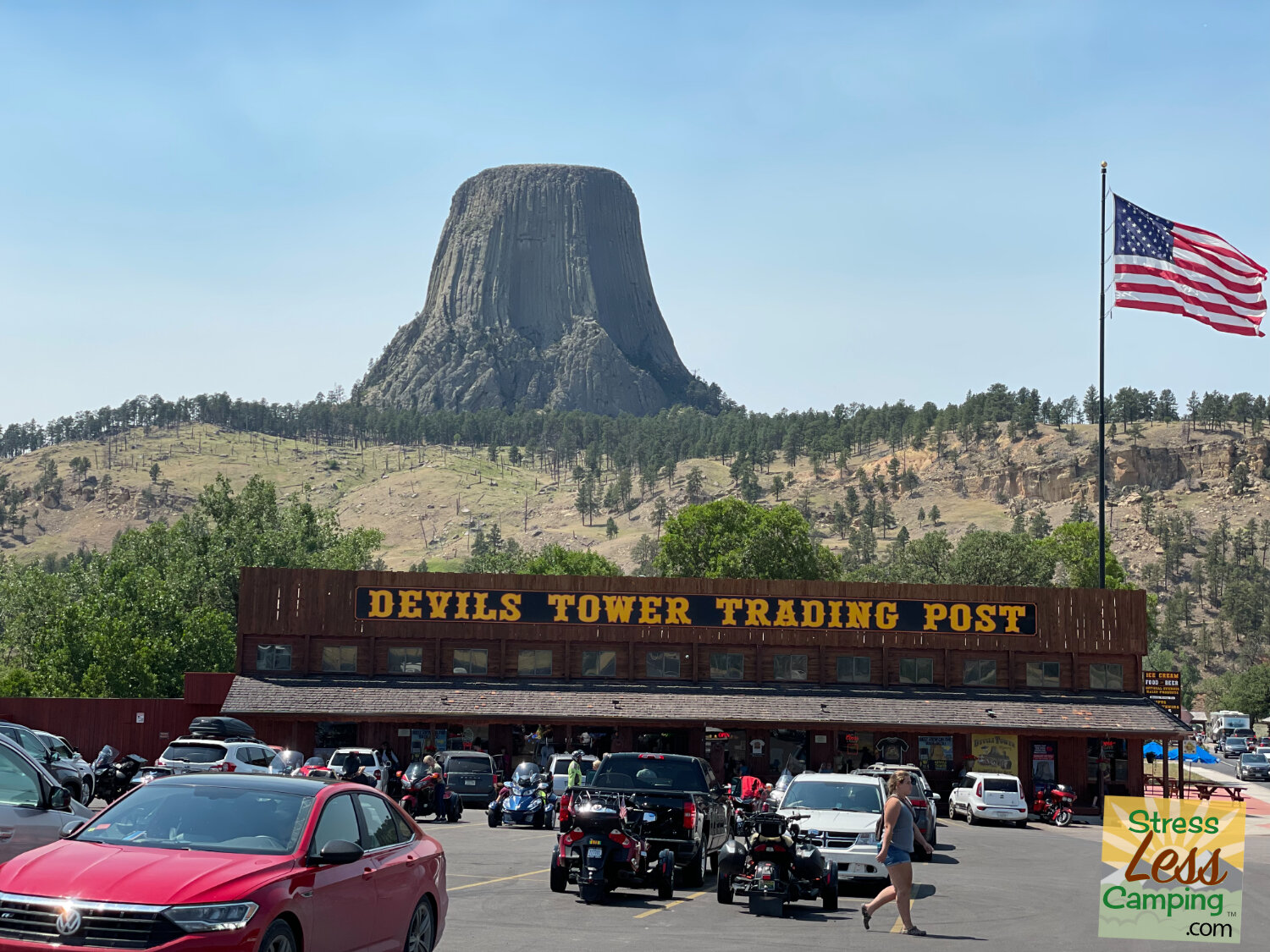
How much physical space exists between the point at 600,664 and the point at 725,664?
4.91 m

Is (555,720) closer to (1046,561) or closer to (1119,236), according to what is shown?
(1119,236)

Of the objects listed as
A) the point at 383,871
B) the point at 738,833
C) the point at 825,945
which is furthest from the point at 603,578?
the point at 383,871

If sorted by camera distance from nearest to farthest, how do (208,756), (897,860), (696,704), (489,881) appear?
(897,860) < (489,881) < (208,756) < (696,704)

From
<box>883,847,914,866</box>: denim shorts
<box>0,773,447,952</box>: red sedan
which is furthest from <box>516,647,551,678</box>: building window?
<box>0,773,447,952</box>: red sedan

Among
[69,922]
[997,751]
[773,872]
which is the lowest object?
[997,751]

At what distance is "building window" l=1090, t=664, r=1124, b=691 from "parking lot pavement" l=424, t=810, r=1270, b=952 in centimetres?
2758

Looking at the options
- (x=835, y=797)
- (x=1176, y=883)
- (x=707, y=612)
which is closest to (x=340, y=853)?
(x=835, y=797)

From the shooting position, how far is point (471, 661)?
5406 centimetres

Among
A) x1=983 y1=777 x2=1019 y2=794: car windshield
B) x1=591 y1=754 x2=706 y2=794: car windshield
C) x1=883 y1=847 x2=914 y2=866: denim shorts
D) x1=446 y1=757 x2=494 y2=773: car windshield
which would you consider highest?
x1=591 y1=754 x2=706 y2=794: car windshield

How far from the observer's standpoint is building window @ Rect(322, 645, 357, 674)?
176 feet

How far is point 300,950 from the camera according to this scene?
997 cm

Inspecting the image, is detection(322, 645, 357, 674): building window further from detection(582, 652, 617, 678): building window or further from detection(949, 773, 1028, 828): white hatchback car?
detection(949, 773, 1028, 828): white hatchback car

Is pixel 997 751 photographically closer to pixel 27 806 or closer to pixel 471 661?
pixel 471 661

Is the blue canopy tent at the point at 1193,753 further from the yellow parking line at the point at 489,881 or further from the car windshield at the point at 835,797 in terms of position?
the yellow parking line at the point at 489,881
